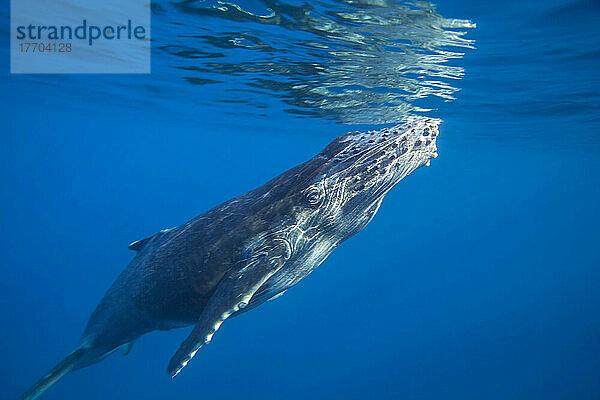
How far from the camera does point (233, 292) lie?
3.76 meters

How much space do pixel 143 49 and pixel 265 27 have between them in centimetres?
642

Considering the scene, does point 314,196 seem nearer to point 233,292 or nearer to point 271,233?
point 271,233

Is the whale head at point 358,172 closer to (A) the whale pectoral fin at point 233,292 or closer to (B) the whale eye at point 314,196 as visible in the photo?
(B) the whale eye at point 314,196

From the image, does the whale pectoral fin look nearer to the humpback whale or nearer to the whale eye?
the humpback whale

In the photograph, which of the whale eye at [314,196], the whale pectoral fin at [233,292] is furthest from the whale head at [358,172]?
the whale pectoral fin at [233,292]

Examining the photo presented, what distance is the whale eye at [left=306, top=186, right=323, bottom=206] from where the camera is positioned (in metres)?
4.21

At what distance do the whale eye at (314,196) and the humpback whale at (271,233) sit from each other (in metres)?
0.01

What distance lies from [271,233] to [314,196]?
69cm

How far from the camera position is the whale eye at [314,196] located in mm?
4211

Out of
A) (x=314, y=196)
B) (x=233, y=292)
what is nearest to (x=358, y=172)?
(x=314, y=196)

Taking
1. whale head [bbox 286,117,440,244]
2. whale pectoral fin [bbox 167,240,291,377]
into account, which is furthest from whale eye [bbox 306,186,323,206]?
whale pectoral fin [bbox 167,240,291,377]

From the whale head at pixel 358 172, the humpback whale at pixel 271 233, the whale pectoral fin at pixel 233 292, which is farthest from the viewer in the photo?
the whale head at pixel 358 172

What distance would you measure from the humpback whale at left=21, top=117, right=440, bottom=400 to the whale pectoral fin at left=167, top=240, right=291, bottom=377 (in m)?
0.01

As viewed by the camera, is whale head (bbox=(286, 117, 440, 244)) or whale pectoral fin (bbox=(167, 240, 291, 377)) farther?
whale head (bbox=(286, 117, 440, 244))
